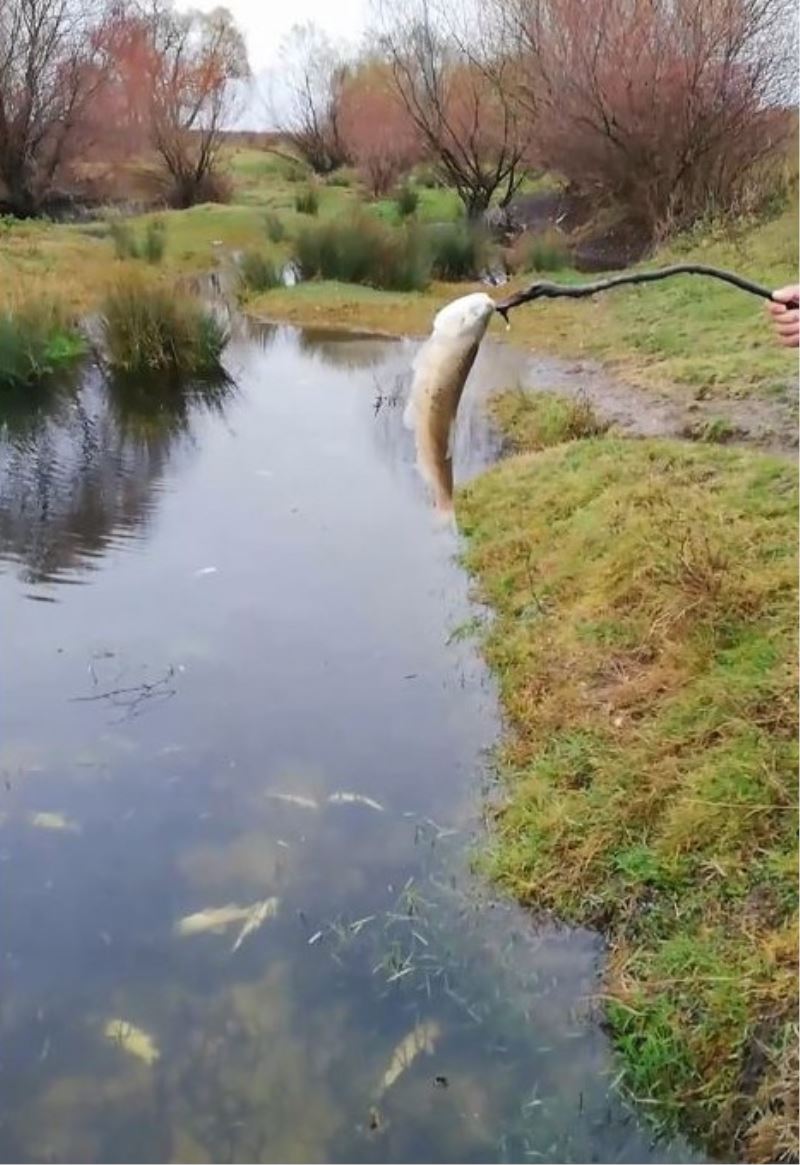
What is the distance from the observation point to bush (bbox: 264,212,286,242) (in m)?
22.0

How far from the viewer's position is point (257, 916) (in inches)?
161

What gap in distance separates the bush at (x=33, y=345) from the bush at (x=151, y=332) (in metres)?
0.51

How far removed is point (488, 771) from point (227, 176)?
28838mm

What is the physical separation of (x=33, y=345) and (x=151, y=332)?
115 cm

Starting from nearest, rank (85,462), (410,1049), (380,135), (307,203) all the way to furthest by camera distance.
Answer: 1. (410,1049)
2. (85,462)
3. (307,203)
4. (380,135)

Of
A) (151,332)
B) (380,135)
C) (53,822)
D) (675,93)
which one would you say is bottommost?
(53,822)

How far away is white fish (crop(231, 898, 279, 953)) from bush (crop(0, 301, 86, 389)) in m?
8.50

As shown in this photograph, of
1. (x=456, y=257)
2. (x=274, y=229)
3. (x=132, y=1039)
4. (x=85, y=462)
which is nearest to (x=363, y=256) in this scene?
(x=456, y=257)

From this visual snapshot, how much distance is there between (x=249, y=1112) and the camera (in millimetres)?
3305

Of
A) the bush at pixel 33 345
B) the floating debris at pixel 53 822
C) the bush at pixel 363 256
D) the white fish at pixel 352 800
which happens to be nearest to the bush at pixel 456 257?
the bush at pixel 363 256

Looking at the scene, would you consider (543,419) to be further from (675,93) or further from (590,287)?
(675,93)

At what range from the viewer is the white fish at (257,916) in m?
3.98

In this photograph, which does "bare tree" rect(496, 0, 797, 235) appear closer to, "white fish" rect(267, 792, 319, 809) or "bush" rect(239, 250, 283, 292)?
"bush" rect(239, 250, 283, 292)

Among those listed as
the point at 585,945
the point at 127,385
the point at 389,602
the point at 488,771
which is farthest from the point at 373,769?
the point at 127,385
